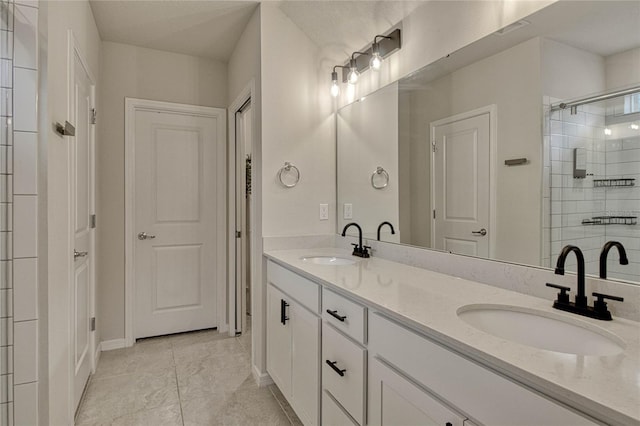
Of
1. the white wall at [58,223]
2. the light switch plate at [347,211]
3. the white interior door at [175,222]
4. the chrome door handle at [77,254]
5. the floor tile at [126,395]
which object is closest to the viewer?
the white wall at [58,223]

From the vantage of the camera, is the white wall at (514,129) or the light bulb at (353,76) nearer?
the white wall at (514,129)

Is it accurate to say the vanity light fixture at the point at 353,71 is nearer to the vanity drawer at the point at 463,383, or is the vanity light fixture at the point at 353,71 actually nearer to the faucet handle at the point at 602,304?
the vanity drawer at the point at 463,383

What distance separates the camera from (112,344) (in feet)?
9.53

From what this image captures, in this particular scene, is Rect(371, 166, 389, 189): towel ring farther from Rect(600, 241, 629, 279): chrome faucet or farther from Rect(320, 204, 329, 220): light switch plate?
Rect(600, 241, 629, 279): chrome faucet

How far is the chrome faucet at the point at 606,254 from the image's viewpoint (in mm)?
974

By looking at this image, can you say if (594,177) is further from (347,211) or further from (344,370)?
(347,211)

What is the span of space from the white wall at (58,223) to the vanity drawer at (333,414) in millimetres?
1141

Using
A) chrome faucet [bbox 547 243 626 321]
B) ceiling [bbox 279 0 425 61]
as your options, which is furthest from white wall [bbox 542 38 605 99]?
ceiling [bbox 279 0 425 61]

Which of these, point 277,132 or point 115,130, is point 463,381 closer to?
point 277,132

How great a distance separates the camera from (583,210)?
3.76 ft

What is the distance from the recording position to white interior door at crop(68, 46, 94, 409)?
1930 mm

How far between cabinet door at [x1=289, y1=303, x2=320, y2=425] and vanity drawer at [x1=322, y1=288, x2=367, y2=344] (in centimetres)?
13

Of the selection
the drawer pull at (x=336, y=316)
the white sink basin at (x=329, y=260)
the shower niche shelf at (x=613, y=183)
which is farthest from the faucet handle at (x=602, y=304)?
the white sink basin at (x=329, y=260)

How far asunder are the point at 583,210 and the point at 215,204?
2.81 meters
